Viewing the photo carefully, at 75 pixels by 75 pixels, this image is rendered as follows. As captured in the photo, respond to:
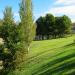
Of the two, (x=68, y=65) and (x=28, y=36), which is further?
(x=28, y=36)

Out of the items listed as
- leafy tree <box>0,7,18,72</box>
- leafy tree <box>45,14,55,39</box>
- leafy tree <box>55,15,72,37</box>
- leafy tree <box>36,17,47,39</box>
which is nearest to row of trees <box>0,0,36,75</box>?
leafy tree <box>0,7,18,72</box>

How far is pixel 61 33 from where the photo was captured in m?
100

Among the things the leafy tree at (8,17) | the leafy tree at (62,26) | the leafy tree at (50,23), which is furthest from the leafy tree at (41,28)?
the leafy tree at (8,17)

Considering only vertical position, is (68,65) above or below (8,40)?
below

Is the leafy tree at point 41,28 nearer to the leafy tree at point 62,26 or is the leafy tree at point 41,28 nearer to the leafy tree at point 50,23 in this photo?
the leafy tree at point 50,23

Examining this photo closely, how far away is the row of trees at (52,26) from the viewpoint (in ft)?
328

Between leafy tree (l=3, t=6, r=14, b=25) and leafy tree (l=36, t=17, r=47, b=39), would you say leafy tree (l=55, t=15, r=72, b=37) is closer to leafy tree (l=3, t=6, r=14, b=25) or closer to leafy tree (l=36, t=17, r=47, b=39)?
leafy tree (l=36, t=17, r=47, b=39)

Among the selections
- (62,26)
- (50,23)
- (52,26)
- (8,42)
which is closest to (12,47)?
(8,42)

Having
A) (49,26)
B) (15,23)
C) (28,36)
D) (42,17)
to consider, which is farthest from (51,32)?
(15,23)

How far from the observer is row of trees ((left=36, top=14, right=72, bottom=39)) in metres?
100

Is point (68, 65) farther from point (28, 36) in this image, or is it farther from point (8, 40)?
point (28, 36)

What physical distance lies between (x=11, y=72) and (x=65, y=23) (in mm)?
71263

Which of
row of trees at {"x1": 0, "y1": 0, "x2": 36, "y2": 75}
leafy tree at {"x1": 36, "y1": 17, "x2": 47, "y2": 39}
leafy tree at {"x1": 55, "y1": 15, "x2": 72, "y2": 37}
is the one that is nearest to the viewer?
row of trees at {"x1": 0, "y1": 0, "x2": 36, "y2": 75}

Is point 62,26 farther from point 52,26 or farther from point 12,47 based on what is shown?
point 12,47
